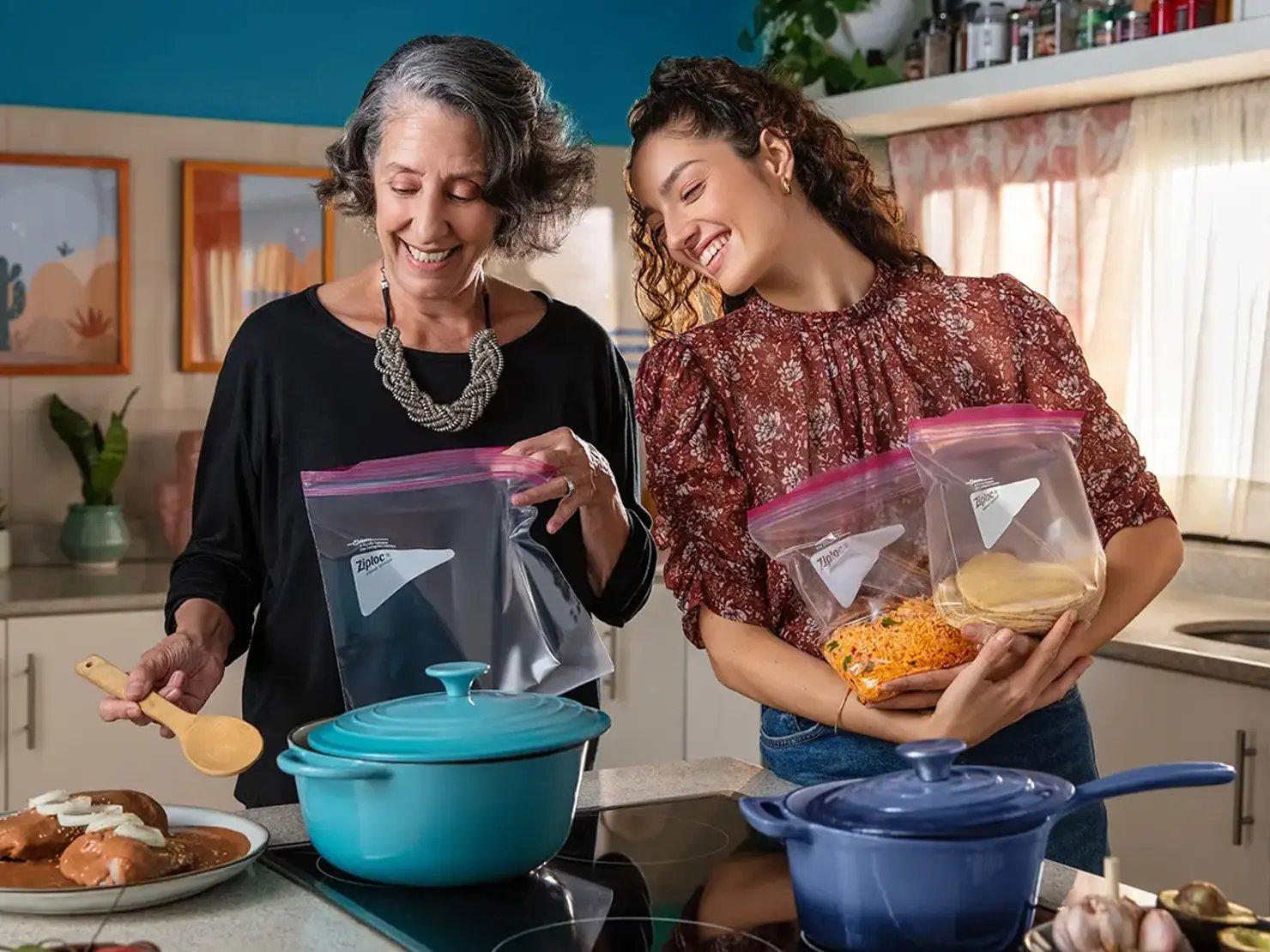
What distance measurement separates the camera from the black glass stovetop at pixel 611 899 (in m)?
1.03

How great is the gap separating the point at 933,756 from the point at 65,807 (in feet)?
1.99

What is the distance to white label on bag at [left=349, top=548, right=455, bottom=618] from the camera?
57.3 inches

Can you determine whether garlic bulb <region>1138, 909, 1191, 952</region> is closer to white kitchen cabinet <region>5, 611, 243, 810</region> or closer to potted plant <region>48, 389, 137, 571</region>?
white kitchen cabinet <region>5, 611, 243, 810</region>

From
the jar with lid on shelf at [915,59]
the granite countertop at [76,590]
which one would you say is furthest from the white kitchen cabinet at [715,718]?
the jar with lid on shelf at [915,59]

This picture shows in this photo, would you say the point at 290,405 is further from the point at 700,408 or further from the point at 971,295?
the point at 971,295

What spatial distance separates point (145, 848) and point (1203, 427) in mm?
2559

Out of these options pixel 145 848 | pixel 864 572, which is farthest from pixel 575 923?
pixel 864 572

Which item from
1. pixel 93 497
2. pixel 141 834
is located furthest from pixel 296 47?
pixel 141 834

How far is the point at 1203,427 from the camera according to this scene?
3.17m

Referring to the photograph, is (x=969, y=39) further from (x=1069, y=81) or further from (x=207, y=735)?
(x=207, y=735)

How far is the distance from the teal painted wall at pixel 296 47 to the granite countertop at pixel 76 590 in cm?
98

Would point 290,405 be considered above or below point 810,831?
above

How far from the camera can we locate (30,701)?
9.55ft

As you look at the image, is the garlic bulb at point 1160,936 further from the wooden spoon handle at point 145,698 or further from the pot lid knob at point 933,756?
the wooden spoon handle at point 145,698
